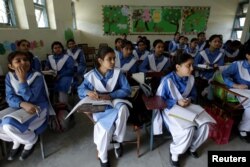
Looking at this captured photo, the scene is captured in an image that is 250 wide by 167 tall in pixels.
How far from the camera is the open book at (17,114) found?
1.60 metres

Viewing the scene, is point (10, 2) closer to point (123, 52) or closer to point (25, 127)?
point (123, 52)

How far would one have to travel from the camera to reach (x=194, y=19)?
698 centimetres

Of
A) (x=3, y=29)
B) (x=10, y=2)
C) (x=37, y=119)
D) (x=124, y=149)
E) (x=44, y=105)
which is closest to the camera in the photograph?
(x=37, y=119)

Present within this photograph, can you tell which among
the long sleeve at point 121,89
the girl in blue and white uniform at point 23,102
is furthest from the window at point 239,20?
the girl in blue and white uniform at point 23,102

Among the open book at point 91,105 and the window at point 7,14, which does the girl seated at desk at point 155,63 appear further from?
the window at point 7,14

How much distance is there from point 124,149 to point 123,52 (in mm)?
1629

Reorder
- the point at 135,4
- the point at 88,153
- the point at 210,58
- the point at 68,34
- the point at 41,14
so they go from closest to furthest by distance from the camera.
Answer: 1. the point at 88,153
2. the point at 210,58
3. the point at 41,14
4. the point at 68,34
5. the point at 135,4

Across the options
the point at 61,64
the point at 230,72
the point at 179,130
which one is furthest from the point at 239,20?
the point at 179,130

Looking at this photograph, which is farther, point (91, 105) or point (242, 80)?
point (242, 80)

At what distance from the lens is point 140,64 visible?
3248mm

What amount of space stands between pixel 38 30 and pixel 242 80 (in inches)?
140

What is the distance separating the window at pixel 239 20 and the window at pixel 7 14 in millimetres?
7007

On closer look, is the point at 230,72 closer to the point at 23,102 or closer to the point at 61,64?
the point at 23,102

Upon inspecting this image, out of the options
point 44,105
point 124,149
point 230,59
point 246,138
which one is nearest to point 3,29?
point 44,105
